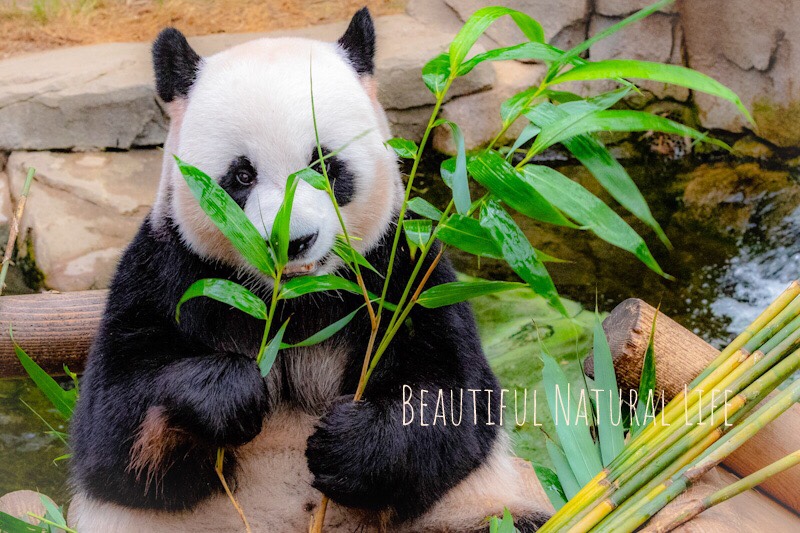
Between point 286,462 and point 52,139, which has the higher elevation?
point 286,462

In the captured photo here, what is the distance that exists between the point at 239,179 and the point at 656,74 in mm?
700

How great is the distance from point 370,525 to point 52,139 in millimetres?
3188

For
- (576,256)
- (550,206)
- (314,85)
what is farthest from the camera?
(576,256)

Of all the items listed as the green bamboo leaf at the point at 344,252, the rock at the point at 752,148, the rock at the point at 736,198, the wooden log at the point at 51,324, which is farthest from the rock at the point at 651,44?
the green bamboo leaf at the point at 344,252

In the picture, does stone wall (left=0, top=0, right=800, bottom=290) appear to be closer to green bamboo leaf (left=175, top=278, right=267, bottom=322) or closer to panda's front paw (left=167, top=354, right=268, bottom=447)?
panda's front paw (left=167, top=354, right=268, bottom=447)

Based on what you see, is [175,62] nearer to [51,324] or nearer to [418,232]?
[418,232]

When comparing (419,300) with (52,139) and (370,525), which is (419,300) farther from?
(52,139)

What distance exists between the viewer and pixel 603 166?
3.34 ft

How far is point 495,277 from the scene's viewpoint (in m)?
3.98

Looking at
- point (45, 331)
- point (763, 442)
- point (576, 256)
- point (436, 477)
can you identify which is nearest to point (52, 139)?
point (45, 331)

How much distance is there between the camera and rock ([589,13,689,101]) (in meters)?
4.63

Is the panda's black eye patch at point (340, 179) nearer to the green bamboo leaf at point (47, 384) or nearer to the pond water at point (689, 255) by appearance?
the green bamboo leaf at point (47, 384)

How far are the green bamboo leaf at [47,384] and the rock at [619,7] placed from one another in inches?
148

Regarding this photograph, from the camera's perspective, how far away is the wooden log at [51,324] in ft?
7.01
